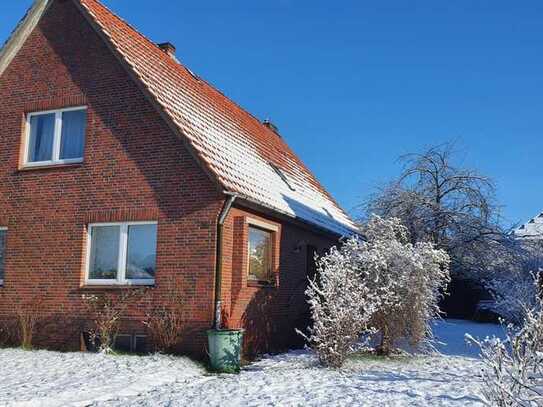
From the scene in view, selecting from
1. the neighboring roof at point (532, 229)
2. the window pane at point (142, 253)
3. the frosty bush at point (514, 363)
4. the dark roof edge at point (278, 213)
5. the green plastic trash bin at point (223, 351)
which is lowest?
the green plastic trash bin at point (223, 351)

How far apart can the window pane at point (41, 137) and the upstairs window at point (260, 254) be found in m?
4.78

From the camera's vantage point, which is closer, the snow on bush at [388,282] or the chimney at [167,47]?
the snow on bush at [388,282]

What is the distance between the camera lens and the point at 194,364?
10727 millimetres

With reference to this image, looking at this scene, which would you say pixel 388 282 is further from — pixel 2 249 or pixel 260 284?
pixel 2 249

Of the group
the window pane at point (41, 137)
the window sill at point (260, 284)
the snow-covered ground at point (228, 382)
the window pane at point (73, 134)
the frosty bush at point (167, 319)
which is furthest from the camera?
the window pane at point (41, 137)

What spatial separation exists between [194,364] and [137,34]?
30.4 ft

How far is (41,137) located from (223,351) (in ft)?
21.8

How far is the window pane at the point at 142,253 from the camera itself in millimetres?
12062

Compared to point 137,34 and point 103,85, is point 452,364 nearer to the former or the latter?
point 103,85

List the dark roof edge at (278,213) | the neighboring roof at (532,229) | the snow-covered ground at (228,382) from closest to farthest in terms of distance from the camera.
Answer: the snow-covered ground at (228,382) → the dark roof edge at (278,213) → the neighboring roof at (532,229)

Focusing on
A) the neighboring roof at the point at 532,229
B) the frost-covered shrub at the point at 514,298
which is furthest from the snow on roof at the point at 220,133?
the neighboring roof at the point at 532,229

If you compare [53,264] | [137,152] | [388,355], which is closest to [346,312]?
[388,355]

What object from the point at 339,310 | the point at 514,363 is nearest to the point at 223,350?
the point at 339,310

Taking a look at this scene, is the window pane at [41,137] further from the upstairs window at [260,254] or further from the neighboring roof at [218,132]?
the upstairs window at [260,254]
